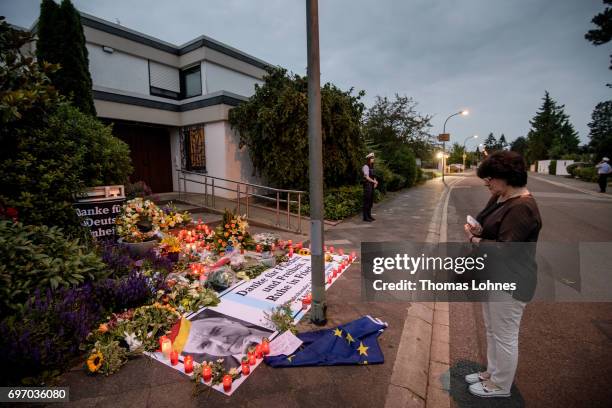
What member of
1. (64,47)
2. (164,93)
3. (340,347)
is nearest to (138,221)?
(340,347)

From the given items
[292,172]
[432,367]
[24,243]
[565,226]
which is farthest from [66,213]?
[565,226]

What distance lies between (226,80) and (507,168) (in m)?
13.2

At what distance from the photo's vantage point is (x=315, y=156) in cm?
292

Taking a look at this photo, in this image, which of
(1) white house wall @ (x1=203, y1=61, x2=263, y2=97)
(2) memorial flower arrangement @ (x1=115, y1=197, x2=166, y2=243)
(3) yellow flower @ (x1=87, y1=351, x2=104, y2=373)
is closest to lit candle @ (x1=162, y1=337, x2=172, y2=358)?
(3) yellow flower @ (x1=87, y1=351, x2=104, y2=373)

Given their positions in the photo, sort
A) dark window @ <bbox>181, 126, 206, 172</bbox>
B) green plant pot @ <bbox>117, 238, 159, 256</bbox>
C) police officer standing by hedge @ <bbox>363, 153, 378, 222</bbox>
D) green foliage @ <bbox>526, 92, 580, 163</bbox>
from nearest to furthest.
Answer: green plant pot @ <bbox>117, 238, 159, 256</bbox>
police officer standing by hedge @ <bbox>363, 153, 378, 222</bbox>
dark window @ <bbox>181, 126, 206, 172</bbox>
green foliage @ <bbox>526, 92, 580, 163</bbox>

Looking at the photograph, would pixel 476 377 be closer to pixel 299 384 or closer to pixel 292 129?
pixel 299 384

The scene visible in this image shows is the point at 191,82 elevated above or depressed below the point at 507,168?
above

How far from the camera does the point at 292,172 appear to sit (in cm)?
1004

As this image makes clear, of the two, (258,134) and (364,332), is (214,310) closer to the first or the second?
(364,332)

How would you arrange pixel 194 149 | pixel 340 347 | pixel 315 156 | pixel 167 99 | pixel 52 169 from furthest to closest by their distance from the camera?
pixel 194 149 < pixel 167 99 < pixel 52 169 < pixel 315 156 < pixel 340 347

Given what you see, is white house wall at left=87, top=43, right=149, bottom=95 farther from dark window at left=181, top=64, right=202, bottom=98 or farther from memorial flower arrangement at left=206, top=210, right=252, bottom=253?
memorial flower arrangement at left=206, top=210, right=252, bottom=253

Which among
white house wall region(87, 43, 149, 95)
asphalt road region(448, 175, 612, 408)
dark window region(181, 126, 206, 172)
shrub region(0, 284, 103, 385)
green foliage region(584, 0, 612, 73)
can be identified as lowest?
asphalt road region(448, 175, 612, 408)

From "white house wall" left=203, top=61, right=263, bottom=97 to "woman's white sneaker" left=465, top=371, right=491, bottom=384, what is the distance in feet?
41.7

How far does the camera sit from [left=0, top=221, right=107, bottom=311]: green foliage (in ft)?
8.86
